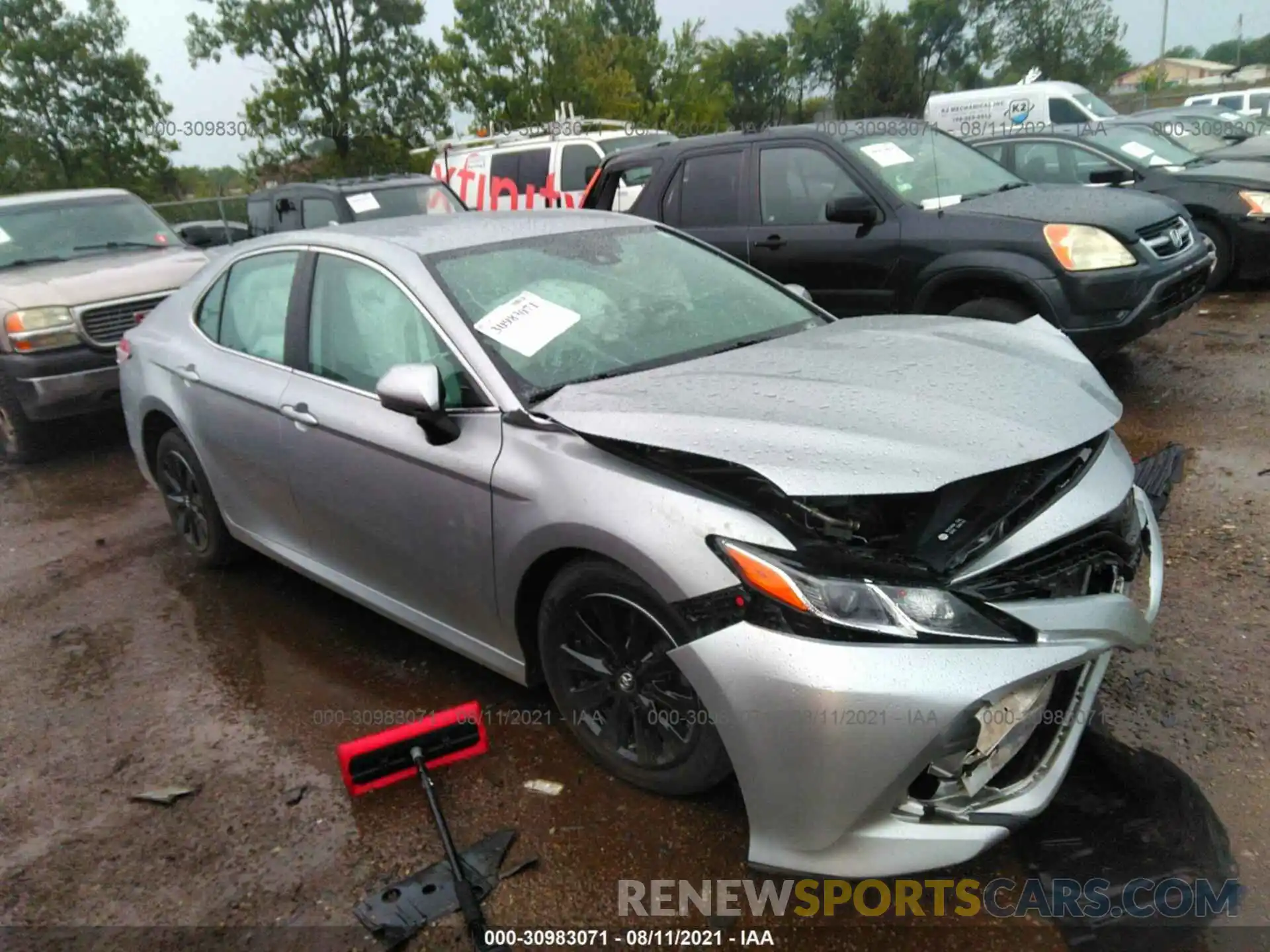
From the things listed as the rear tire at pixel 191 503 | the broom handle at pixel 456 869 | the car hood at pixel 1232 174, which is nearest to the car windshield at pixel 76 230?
the rear tire at pixel 191 503

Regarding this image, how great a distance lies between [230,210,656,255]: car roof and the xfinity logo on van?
43.8 feet

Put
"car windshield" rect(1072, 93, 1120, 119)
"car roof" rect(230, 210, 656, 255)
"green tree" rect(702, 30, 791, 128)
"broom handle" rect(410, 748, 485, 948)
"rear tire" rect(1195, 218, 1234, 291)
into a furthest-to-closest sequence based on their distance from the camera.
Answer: "green tree" rect(702, 30, 791, 128)
"car windshield" rect(1072, 93, 1120, 119)
"rear tire" rect(1195, 218, 1234, 291)
"car roof" rect(230, 210, 656, 255)
"broom handle" rect(410, 748, 485, 948)

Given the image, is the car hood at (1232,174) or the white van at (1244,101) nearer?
the car hood at (1232,174)

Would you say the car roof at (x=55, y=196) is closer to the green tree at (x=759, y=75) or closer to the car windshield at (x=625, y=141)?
the car windshield at (x=625, y=141)

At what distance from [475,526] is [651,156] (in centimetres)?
494

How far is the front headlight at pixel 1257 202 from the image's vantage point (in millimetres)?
8359

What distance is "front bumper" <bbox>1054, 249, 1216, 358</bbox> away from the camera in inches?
213

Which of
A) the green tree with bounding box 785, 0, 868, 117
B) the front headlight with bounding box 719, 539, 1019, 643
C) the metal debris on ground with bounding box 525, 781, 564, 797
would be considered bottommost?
the metal debris on ground with bounding box 525, 781, 564, 797

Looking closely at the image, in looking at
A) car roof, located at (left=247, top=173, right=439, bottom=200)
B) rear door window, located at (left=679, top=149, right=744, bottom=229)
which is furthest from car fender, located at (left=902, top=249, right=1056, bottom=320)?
car roof, located at (left=247, top=173, right=439, bottom=200)

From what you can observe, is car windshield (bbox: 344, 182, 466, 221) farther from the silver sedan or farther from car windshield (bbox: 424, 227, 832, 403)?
car windshield (bbox: 424, 227, 832, 403)

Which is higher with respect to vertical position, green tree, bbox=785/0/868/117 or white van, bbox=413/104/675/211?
green tree, bbox=785/0/868/117

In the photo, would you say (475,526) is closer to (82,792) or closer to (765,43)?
(82,792)

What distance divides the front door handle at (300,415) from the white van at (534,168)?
7960mm

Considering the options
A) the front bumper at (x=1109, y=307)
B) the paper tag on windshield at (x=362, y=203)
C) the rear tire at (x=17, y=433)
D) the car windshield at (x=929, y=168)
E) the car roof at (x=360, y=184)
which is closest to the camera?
the front bumper at (x=1109, y=307)
